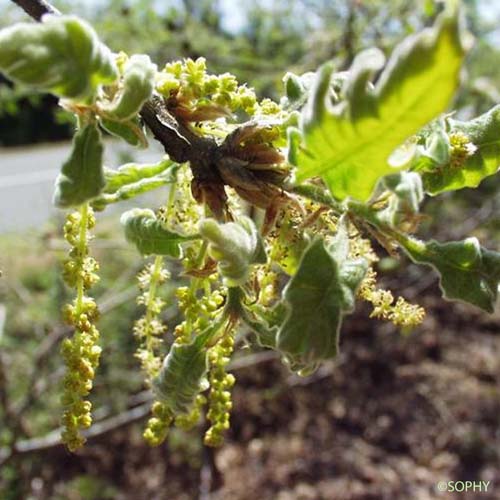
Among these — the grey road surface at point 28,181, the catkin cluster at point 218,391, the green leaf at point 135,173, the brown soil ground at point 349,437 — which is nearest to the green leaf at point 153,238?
the green leaf at point 135,173

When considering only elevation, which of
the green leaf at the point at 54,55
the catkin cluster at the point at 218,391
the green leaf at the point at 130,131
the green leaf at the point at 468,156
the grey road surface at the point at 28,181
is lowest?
the grey road surface at the point at 28,181

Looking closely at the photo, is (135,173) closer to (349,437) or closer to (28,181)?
(349,437)

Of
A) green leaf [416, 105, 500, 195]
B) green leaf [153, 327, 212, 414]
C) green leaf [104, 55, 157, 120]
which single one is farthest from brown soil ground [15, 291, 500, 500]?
green leaf [104, 55, 157, 120]

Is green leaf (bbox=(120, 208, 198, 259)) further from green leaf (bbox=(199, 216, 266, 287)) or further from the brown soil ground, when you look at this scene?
the brown soil ground

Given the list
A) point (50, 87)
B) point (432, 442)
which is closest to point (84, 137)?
point (50, 87)

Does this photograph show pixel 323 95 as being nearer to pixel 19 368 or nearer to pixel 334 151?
pixel 334 151

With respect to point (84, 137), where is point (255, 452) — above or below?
below

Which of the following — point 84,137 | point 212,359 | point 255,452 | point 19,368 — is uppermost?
point 84,137

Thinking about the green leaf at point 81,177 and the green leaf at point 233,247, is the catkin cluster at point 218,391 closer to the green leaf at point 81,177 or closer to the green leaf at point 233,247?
the green leaf at point 233,247

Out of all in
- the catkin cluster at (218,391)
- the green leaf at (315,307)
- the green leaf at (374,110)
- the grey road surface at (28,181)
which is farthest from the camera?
the grey road surface at (28,181)
